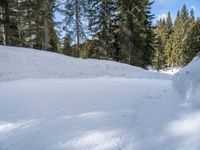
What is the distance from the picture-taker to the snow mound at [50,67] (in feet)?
48.5

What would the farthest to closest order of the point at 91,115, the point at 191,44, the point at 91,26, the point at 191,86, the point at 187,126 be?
the point at 191,44 < the point at 91,26 < the point at 91,115 < the point at 191,86 < the point at 187,126

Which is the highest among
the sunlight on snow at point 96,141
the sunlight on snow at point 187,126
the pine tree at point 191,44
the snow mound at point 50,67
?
the pine tree at point 191,44

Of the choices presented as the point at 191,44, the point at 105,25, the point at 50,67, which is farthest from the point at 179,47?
the point at 50,67

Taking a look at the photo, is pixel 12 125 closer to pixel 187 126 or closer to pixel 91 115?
pixel 91 115

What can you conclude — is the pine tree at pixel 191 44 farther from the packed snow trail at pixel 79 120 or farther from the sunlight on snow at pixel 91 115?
the sunlight on snow at pixel 91 115

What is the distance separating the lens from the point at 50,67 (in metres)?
16.4

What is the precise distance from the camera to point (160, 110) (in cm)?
573

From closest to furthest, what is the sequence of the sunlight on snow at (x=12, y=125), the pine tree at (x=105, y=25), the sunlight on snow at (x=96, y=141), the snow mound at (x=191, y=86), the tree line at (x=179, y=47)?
1. the sunlight on snow at (x=96, y=141)
2. the snow mound at (x=191, y=86)
3. the sunlight on snow at (x=12, y=125)
4. the pine tree at (x=105, y=25)
5. the tree line at (x=179, y=47)

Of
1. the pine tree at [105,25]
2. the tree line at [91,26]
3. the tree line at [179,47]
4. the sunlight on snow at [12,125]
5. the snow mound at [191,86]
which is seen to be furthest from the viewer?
the tree line at [179,47]

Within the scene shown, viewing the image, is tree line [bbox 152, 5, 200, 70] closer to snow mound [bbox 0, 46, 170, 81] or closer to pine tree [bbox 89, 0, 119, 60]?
pine tree [bbox 89, 0, 119, 60]

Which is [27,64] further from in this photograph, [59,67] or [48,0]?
[48,0]

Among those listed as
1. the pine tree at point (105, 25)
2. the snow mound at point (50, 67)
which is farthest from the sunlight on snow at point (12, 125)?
the pine tree at point (105, 25)

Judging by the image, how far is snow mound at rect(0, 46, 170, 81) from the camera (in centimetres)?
1478

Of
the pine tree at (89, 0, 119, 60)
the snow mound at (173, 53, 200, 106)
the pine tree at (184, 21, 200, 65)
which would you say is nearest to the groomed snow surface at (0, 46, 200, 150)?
the snow mound at (173, 53, 200, 106)
